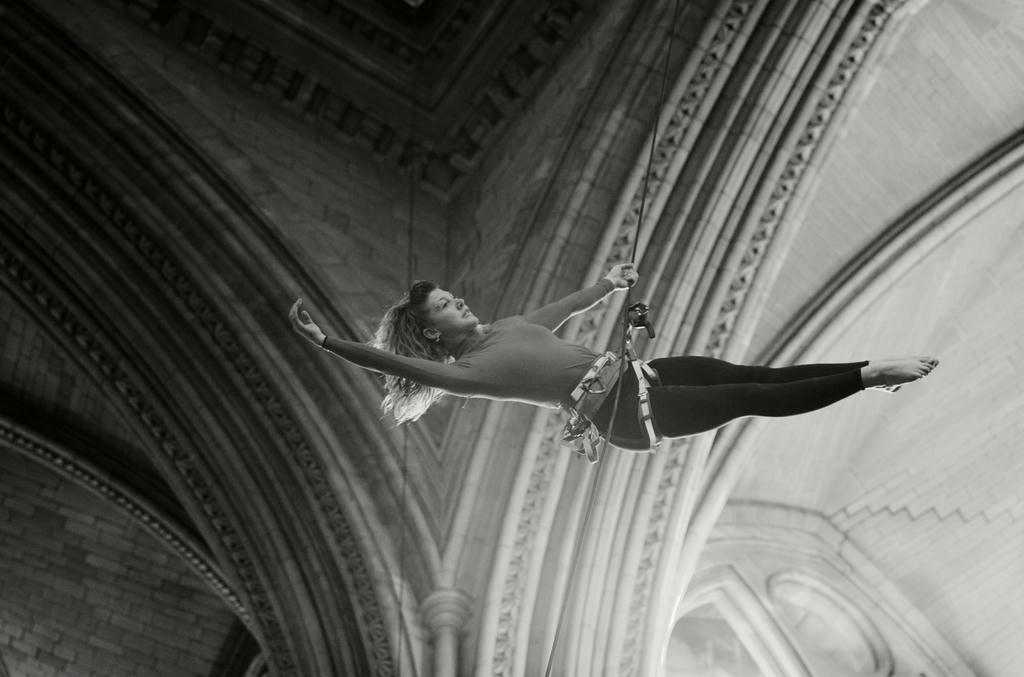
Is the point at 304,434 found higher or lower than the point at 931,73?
lower

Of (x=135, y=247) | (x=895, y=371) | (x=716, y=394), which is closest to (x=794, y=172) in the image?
(x=135, y=247)

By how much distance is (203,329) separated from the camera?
10.0 m

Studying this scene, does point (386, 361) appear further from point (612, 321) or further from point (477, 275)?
point (477, 275)

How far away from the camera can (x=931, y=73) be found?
11320 millimetres

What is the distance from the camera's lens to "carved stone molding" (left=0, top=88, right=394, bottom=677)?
9.76 m

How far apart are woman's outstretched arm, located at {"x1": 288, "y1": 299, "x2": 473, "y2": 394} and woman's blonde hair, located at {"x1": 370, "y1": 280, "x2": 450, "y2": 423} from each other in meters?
0.30

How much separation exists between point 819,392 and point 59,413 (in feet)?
24.8

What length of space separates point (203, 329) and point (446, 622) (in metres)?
2.24

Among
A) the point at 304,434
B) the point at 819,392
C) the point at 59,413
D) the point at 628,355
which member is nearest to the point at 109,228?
the point at 304,434

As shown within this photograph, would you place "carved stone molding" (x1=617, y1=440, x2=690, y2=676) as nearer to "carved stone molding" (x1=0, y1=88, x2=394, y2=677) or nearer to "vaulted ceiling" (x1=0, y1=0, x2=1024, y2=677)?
Result: "vaulted ceiling" (x1=0, y1=0, x2=1024, y2=677)

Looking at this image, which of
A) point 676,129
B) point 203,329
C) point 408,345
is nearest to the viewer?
point 408,345

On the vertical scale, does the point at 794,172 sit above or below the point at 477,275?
above

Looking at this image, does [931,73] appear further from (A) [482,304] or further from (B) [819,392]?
(B) [819,392]

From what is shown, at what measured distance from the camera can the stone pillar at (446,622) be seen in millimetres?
8711
